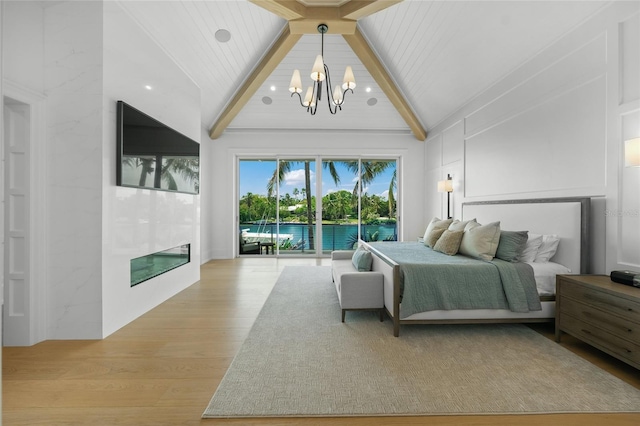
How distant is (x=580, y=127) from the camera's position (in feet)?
10.3

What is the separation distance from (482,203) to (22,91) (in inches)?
204

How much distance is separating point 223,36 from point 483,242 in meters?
4.00

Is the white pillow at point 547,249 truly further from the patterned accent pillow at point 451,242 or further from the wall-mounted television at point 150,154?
the wall-mounted television at point 150,154

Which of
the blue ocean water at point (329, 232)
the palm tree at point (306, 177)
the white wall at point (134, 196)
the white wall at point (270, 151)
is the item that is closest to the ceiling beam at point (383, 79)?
the white wall at point (270, 151)

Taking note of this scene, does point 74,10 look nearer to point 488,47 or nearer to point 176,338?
point 176,338

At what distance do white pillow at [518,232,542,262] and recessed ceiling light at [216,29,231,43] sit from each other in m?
4.29

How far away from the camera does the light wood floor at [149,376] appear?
186cm

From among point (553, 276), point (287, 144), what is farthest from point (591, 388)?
point (287, 144)

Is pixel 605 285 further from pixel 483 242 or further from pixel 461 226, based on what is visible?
pixel 461 226

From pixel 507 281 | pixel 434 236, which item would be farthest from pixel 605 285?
pixel 434 236

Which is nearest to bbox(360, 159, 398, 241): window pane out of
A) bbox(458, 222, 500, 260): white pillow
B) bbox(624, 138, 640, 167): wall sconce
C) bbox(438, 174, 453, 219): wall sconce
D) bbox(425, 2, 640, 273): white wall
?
bbox(438, 174, 453, 219): wall sconce

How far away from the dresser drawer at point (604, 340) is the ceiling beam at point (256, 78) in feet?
14.3

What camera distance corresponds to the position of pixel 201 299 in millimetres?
3953

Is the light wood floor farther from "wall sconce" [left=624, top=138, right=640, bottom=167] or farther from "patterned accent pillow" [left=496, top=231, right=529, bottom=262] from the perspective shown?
"wall sconce" [left=624, top=138, right=640, bottom=167]
